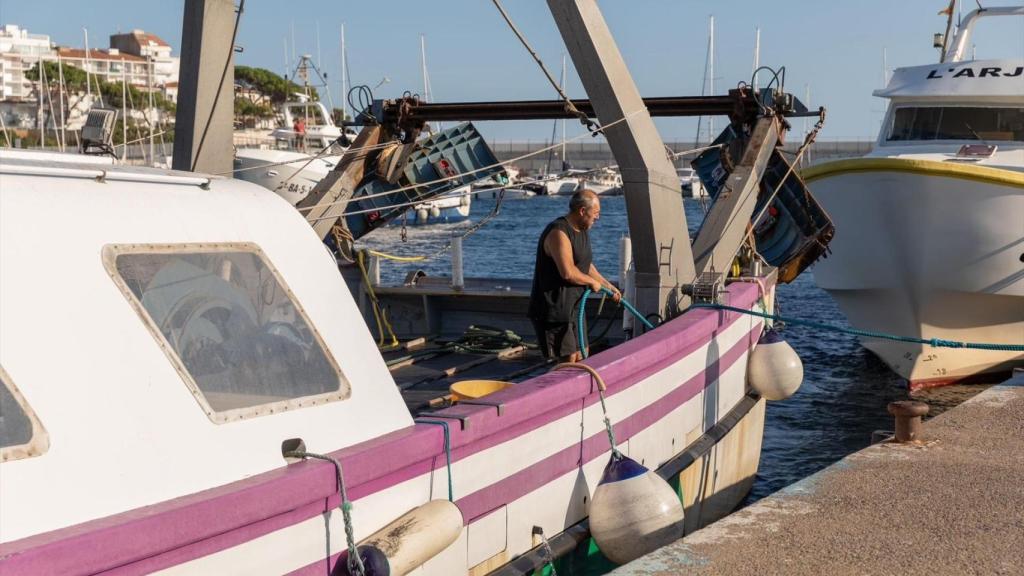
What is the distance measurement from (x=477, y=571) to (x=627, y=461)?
1212 mm

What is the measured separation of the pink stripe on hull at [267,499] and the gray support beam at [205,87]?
3.15m

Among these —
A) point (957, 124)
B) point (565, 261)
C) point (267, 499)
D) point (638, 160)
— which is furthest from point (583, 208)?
point (957, 124)

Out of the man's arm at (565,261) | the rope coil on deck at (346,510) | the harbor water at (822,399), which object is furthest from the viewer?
the harbor water at (822,399)

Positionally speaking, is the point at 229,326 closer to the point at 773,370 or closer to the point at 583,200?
the point at 583,200

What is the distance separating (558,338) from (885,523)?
2593 mm

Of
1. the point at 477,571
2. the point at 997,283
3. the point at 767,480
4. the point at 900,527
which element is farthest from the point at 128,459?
the point at 997,283

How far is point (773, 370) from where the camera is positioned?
985 centimetres

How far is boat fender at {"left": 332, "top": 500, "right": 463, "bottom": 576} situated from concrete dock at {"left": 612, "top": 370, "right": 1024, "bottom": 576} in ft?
3.34

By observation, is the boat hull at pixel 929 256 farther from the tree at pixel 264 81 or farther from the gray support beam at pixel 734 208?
the tree at pixel 264 81

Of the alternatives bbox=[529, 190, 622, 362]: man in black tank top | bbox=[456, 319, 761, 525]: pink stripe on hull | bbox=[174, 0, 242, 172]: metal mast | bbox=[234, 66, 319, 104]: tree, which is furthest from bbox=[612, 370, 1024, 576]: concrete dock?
bbox=[234, 66, 319, 104]: tree

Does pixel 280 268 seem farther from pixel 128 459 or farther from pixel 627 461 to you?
pixel 627 461

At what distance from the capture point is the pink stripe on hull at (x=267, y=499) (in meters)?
3.58

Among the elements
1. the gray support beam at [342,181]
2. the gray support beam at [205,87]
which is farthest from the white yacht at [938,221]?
the gray support beam at [205,87]

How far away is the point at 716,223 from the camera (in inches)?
389
